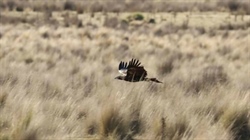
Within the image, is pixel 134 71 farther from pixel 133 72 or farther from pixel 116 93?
pixel 116 93

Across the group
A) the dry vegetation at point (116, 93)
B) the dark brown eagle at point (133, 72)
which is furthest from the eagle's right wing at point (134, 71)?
the dry vegetation at point (116, 93)

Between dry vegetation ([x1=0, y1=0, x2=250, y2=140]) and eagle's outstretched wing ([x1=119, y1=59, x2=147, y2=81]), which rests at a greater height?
eagle's outstretched wing ([x1=119, y1=59, x2=147, y2=81])

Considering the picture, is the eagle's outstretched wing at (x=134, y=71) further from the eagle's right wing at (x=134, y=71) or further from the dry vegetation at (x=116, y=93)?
the dry vegetation at (x=116, y=93)

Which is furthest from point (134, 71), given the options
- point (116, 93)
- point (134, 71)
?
point (116, 93)

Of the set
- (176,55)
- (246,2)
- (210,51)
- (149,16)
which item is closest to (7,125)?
(176,55)

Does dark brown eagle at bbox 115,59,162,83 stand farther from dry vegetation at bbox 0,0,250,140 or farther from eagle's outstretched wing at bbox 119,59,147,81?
dry vegetation at bbox 0,0,250,140

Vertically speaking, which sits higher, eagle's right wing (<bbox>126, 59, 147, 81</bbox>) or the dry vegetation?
eagle's right wing (<bbox>126, 59, 147, 81</bbox>)

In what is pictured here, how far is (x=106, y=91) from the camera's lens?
21.2ft

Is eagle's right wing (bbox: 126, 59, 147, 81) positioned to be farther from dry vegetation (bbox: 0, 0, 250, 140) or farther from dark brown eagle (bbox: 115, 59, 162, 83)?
dry vegetation (bbox: 0, 0, 250, 140)

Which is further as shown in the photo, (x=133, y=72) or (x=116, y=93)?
(x=116, y=93)

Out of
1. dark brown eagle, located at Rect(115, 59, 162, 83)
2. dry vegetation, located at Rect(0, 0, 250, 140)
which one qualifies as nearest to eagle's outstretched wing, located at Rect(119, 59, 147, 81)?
dark brown eagle, located at Rect(115, 59, 162, 83)

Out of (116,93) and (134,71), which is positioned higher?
(134,71)

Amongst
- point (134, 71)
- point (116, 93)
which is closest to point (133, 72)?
point (134, 71)

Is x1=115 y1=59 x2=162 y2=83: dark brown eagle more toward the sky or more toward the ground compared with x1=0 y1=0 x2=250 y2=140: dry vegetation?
more toward the sky
